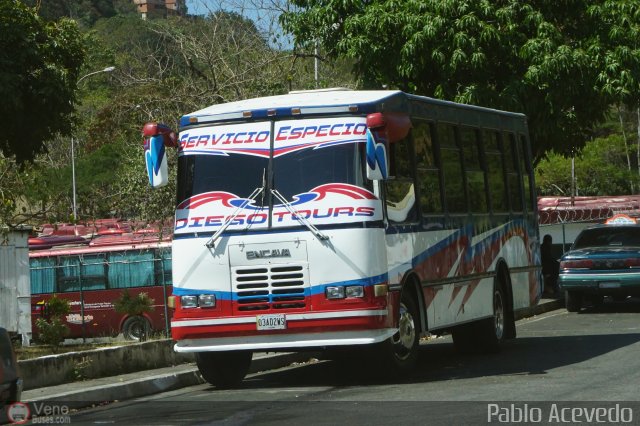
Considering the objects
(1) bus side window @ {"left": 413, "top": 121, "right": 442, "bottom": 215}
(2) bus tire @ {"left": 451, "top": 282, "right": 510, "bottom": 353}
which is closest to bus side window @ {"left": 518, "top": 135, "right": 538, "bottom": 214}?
(2) bus tire @ {"left": 451, "top": 282, "right": 510, "bottom": 353}

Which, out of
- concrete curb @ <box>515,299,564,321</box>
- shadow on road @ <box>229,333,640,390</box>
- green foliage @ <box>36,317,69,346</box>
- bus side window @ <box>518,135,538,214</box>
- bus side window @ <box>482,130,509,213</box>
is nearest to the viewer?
shadow on road @ <box>229,333,640,390</box>

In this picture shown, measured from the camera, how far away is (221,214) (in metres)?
12.8

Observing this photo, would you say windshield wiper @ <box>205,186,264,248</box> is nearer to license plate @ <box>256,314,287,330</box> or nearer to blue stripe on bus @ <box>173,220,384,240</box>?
blue stripe on bus @ <box>173,220,384,240</box>

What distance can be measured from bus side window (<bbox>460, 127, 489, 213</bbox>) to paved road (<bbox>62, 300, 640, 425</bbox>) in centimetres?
205

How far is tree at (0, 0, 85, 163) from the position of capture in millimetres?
16688

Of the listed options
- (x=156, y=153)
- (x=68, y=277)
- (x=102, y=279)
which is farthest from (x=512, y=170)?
(x=68, y=277)

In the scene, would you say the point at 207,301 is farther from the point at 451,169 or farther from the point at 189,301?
the point at 451,169

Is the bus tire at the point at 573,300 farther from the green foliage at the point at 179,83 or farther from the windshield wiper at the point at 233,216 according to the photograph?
the windshield wiper at the point at 233,216

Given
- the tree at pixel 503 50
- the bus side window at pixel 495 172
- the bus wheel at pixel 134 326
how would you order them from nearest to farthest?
the bus side window at pixel 495 172 < the tree at pixel 503 50 < the bus wheel at pixel 134 326

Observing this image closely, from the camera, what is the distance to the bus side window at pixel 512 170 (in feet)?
56.5

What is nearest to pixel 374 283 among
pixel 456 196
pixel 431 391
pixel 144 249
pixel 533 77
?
pixel 431 391

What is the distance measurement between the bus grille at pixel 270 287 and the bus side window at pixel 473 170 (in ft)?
12.6

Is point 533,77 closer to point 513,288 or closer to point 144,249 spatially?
point 513,288

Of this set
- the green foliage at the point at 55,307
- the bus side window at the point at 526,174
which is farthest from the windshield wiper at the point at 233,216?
the bus side window at the point at 526,174
